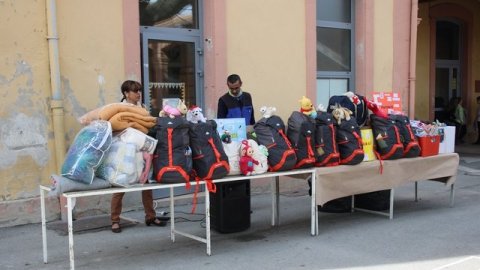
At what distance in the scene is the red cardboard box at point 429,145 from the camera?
657 centimetres

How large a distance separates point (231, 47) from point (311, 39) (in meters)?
1.62

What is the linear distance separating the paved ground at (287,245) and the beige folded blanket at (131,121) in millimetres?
1249

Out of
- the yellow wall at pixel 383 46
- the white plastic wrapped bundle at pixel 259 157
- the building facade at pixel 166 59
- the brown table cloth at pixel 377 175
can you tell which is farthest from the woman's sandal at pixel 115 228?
the yellow wall at pixel 383 46

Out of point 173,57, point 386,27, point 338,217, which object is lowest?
point 338,217

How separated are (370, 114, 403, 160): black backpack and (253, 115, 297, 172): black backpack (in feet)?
4.44

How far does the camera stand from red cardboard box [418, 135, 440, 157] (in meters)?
6.57

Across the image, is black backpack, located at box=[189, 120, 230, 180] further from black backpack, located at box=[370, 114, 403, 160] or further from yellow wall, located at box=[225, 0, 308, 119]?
yellow wall, located at box=[225, 0, 308, 119]

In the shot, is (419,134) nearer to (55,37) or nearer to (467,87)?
(55,37)

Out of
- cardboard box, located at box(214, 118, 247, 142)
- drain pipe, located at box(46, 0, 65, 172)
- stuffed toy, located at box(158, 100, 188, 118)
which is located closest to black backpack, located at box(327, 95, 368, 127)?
cardboard box, located at box(214, 118, 247, 142)

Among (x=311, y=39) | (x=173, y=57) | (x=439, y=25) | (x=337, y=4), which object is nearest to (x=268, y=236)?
(x=173, y=57)

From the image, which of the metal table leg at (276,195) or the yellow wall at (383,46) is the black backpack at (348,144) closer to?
the metal table leg at (276,195)

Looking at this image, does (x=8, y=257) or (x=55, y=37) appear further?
(x=55, y=37)

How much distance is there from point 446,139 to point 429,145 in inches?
17.7

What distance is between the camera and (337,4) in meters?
9.50
